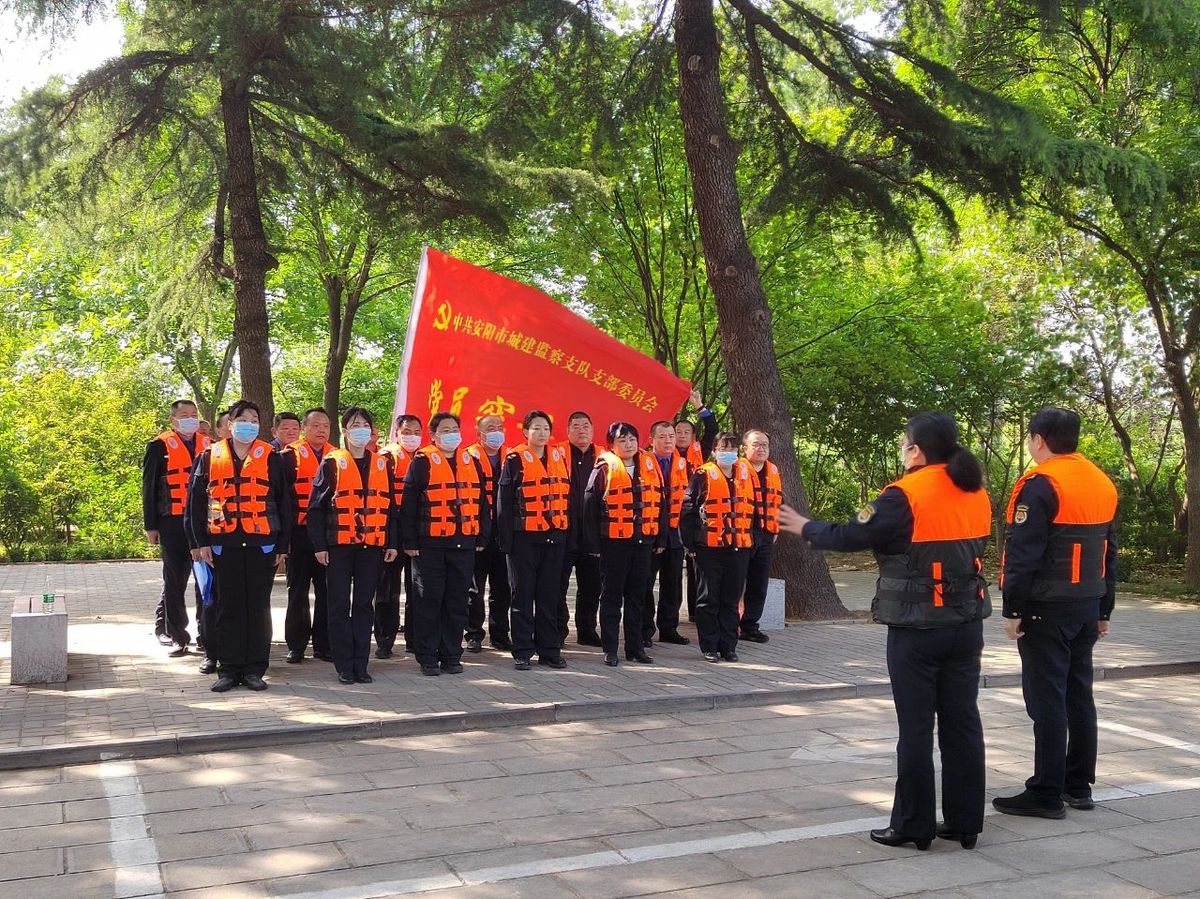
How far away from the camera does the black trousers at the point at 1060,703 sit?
541 cm

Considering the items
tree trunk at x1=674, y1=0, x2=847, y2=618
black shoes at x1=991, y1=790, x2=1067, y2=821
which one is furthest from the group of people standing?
black shoes at x1=991, y1=790, x2=1067, y2=821

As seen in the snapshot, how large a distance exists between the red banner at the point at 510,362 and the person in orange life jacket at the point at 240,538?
2.54m

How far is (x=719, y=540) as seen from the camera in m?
9.36

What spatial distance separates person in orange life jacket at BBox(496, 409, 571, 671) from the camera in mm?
9008

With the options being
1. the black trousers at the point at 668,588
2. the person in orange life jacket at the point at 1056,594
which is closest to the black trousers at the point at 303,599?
the black trousers at the point at 668,588

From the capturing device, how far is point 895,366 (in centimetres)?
1886

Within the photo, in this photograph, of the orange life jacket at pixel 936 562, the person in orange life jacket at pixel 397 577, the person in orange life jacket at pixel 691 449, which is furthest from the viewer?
the person in orange life jacket at pixel 691 449

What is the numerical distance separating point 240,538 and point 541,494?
94.0 inches

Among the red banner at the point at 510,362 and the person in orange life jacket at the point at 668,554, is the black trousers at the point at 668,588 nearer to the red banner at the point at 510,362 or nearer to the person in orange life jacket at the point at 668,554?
the person in orange life jacket at the point at 668,554

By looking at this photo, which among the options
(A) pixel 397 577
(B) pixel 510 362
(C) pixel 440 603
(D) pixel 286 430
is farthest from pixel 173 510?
(B) pixel 510 362

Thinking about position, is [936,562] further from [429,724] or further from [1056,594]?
[429,724]

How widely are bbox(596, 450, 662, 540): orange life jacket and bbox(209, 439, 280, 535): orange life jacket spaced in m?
2.72

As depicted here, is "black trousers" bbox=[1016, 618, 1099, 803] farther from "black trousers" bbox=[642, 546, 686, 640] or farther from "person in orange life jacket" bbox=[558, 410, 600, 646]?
"black trousers" bbox=[642, 546, 686, 640]

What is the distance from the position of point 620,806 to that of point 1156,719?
4.45m
